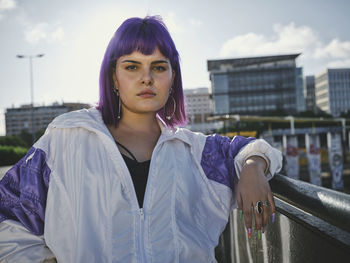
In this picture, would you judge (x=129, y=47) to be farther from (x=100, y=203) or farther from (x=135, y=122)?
(x=100, y=203)

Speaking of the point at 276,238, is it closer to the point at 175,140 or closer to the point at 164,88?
the point at 175,140

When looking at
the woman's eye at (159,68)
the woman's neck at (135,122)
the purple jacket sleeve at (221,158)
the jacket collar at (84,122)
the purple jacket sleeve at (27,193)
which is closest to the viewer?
the purple jacket sleeve at (27,193)

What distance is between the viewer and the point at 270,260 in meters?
1.67

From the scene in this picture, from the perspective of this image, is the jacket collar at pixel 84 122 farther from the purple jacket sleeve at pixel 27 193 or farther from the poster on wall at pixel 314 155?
the poster on wall at pixel 314 155

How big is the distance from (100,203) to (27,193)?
33 centimetres

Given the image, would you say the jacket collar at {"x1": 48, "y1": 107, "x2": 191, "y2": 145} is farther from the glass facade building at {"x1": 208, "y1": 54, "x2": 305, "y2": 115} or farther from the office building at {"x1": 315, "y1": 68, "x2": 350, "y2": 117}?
the office building at {"x1": 315, "y1": 68, "x2": 350, "y2": 117}

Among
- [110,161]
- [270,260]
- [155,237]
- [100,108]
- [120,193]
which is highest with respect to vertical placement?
[100,108]

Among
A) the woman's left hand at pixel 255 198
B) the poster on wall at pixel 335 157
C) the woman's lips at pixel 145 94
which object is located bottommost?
the poster on wall at pixel 335 157

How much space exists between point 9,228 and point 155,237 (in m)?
0.65

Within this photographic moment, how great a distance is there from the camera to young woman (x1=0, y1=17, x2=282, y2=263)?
1.33 metres

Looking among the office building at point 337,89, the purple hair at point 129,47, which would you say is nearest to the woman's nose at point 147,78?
the purple hair at point 129,47

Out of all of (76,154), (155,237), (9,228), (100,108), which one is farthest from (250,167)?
(9,228)

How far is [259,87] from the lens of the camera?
234 feet

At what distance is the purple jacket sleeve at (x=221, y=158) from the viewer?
5.49ft
